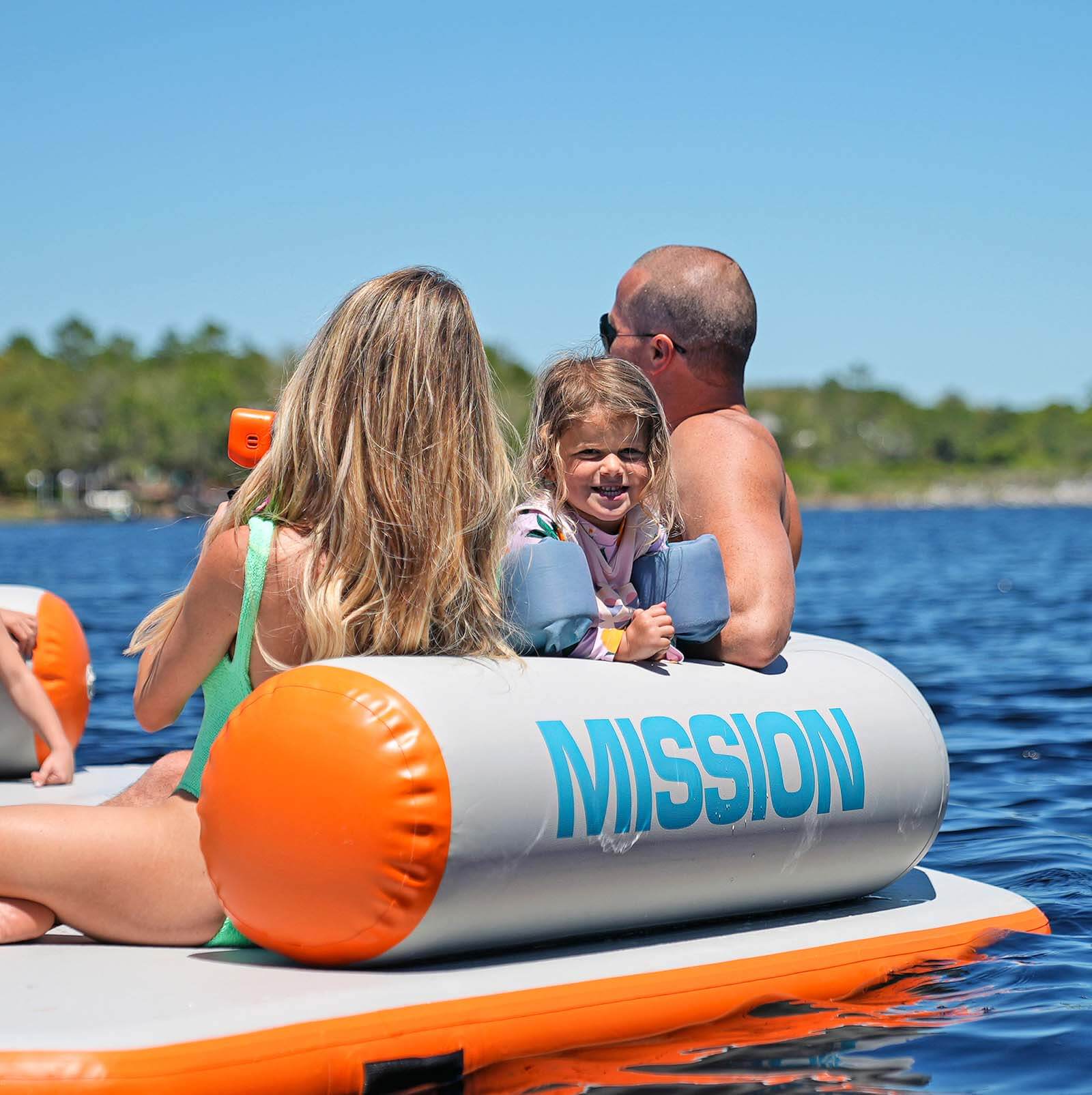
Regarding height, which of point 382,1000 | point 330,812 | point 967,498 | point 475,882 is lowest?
point 967,498

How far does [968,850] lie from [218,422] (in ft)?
302

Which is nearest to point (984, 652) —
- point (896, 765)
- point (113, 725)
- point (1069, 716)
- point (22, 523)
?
point (1069, 716)

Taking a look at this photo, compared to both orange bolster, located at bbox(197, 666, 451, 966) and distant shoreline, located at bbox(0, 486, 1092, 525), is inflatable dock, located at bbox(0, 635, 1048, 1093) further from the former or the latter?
distant shoreline, located at bbox(0, 486, 1092, 525)

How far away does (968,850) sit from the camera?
5953 millimetres

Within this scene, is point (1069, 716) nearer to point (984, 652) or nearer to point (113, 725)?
point (984, 652)

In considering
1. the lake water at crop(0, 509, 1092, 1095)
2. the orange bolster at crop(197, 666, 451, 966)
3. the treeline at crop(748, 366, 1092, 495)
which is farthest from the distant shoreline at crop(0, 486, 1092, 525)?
the orange bolster at crop(197, 666, 451, 966)

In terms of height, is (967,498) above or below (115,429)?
below

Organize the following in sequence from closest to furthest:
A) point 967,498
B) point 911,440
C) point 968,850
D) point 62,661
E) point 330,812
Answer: point 330,812
point 968,850
point 62,661
point 967,498
point 911,440

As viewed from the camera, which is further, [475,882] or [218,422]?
[218,422]

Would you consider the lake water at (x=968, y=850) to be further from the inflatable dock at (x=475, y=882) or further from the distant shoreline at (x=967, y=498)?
the distant shoreline at (x=967, y=498)

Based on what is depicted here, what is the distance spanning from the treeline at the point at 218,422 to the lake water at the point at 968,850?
5847 cm

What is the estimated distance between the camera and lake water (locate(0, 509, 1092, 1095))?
3439mm

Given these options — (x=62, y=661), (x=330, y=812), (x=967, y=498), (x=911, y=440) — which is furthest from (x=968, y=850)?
(x=911, y=440)

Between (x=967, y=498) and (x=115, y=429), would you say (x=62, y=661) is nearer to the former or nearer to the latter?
(x=115, y=429)
